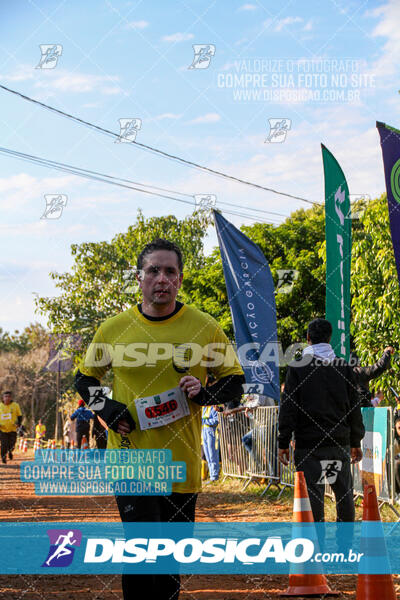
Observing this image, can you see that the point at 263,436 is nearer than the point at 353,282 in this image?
Yes

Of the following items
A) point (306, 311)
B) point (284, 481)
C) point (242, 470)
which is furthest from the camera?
point (306, 311)

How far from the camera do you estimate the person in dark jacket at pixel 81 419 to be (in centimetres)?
1850

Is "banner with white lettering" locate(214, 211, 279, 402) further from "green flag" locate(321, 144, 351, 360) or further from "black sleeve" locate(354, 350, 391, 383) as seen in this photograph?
"green flag" locate(321, 144, 351, 360)

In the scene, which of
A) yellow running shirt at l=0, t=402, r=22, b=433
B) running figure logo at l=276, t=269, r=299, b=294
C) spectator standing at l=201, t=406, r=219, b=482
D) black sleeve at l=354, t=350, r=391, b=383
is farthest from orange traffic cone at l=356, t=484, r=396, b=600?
running figure logo at l=276, t=269, r=299, b=294

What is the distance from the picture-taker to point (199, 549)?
4461 millimetres

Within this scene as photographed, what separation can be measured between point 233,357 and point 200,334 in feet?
0.77

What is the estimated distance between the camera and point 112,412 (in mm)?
3533

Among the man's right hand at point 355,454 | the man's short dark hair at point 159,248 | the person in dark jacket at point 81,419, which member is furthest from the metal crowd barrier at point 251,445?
the man's short dark hair at point 159,248

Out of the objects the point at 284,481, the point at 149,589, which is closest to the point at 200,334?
the point at 149,589

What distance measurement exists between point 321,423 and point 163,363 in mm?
2412

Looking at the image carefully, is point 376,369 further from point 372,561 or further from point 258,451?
point 258,451

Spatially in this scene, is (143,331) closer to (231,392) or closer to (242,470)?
(231,392)

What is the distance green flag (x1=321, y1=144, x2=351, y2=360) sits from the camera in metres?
7.58

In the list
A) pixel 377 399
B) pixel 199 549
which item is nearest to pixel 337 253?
pixel 199 549
